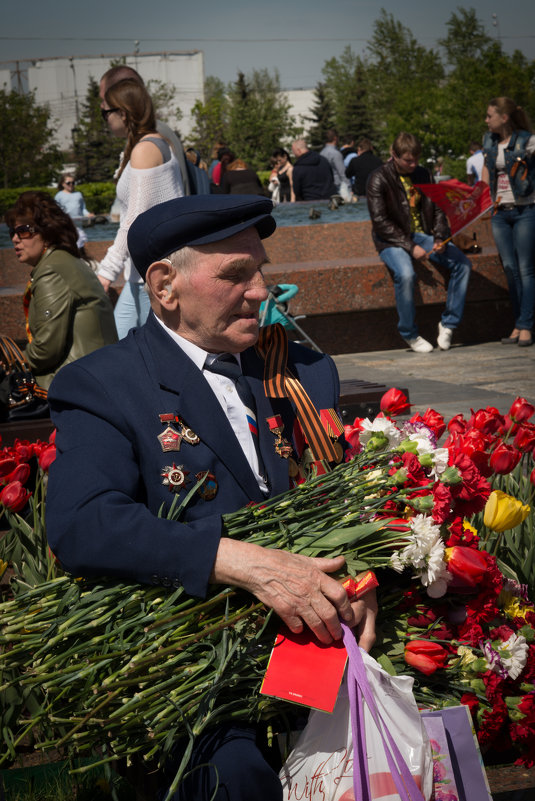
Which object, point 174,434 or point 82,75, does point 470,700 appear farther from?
point 82,75

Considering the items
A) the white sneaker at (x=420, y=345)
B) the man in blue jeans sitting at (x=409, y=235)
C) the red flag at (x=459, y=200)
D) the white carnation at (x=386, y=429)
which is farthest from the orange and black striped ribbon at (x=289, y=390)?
the red flag at (x=459, y=200)

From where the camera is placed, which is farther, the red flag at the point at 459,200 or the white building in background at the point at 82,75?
the white building in background at the point at 82,75

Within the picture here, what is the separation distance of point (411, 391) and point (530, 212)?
117 inches

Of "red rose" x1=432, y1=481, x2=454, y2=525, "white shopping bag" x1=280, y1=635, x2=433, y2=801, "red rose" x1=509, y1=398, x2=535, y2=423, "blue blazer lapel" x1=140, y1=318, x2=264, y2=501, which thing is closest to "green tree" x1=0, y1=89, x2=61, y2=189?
"red rose" x1=509, y1=398, x2=535, y2=423

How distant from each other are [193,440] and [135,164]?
10.2ft

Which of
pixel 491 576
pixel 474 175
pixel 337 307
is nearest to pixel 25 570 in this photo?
pixel 491 576

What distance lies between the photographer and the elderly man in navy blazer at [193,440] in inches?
78.8

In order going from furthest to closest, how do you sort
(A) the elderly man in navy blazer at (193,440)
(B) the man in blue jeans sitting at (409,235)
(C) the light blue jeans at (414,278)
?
(C) the light blue jeans at (414,278), (B) the man in blue jeans sitting at (409,235), (A) the elderly man in navy blazer at (193,440)

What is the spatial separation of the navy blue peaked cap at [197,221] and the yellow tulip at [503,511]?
925 millimetres

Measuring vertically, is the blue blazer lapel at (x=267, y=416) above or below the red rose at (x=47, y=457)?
above

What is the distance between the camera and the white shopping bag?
189cm

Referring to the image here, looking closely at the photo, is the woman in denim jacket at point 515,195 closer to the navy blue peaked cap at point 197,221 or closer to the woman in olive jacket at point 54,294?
the woman in olive jacket at point 54,294

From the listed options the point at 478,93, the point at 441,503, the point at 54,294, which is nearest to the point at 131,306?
the point at 54,294

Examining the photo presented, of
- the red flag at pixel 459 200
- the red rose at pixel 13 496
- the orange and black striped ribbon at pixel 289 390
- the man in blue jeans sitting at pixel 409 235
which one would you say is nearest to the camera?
the orange and black striped ribbon at pixel 289 390
